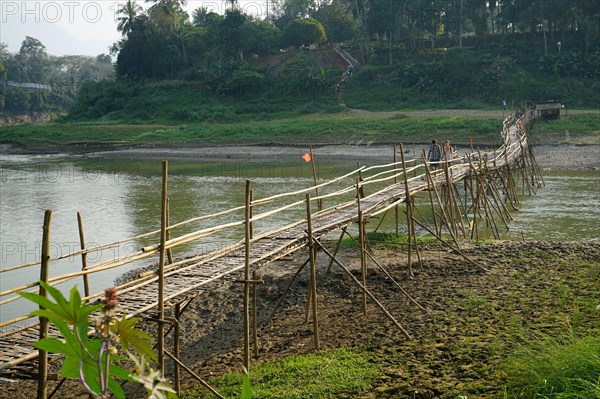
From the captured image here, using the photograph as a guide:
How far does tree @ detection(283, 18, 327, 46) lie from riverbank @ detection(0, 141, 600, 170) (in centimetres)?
2007

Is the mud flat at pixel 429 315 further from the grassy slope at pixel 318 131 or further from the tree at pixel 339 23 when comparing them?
the tree at pixel 339 23

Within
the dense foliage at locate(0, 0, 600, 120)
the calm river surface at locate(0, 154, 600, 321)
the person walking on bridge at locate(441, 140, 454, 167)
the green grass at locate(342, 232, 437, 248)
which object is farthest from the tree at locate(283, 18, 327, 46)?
the green grass at locate(342, 232, 437, 248)

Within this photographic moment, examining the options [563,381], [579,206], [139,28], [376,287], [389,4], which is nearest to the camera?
[563,381]

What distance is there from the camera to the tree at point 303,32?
2245 inches

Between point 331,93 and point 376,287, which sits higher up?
point 331,93

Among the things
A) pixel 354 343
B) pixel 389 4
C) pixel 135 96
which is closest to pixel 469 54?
pixel 389 4

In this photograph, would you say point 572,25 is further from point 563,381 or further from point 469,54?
point 563,381

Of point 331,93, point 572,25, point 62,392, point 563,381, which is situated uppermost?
point 572,25

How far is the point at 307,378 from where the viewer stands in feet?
24.2

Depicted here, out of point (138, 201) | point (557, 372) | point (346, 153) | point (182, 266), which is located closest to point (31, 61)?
point (346, 153)

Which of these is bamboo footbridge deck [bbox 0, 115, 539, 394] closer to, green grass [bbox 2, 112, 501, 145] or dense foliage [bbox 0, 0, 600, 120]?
green grass [bbox 2, 112, 501, 145]

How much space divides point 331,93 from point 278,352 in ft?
138

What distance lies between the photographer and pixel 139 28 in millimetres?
58656

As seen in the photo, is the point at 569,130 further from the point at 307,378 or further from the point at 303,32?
the point at 303,32
